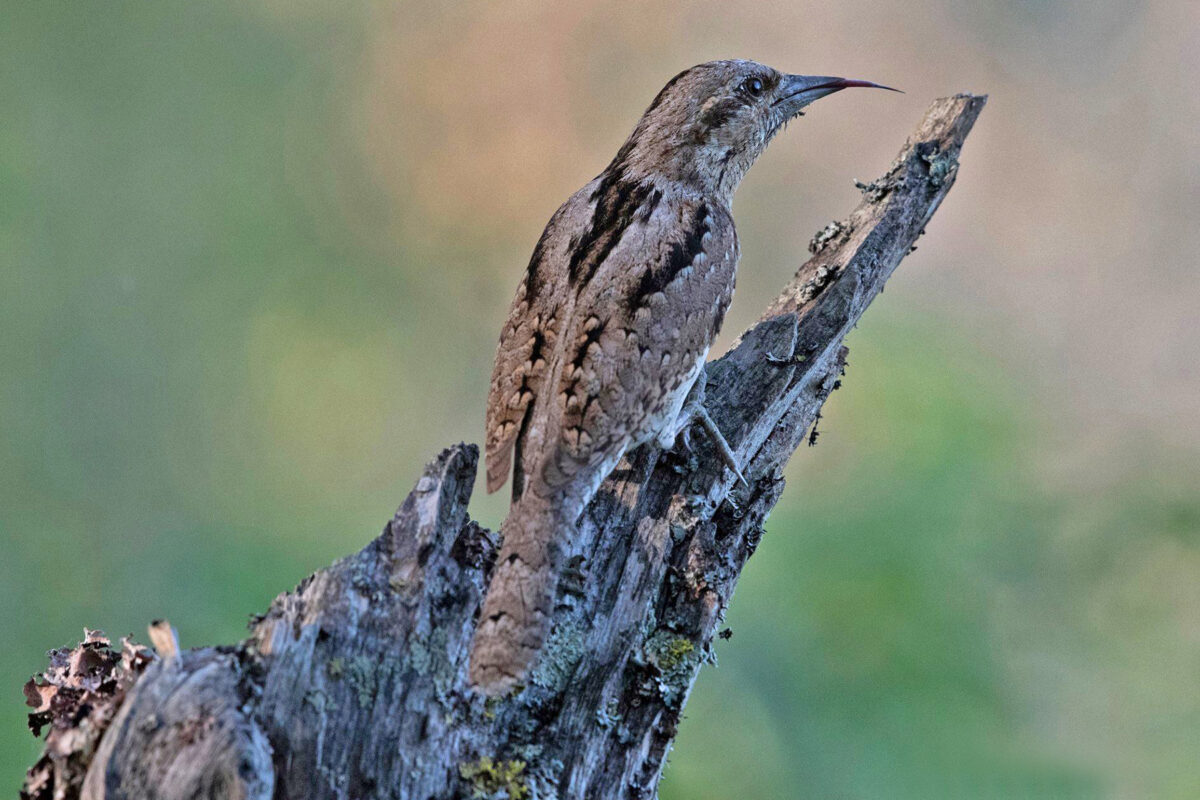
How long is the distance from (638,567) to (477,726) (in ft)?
2.52

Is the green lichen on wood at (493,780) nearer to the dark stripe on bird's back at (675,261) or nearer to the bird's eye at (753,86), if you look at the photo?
the dark stripe on bird's back at (675,261)

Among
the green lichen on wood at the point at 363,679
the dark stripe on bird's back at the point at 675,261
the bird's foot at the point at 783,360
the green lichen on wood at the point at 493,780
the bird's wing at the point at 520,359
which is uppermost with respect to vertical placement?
the bird's foot at the point at 783,360

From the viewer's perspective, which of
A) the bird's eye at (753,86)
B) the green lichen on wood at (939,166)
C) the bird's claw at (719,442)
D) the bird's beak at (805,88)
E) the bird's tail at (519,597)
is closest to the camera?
the bird's tail at (519,597)

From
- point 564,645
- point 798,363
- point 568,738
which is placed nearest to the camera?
point 568,738

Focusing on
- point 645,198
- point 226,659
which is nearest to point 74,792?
point 226,659

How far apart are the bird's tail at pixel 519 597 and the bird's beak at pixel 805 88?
2345 mm

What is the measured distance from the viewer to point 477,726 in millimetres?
2656

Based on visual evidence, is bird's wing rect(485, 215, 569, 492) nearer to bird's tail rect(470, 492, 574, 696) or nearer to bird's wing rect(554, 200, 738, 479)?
bird's wing rect(554, 200, 738, 479)

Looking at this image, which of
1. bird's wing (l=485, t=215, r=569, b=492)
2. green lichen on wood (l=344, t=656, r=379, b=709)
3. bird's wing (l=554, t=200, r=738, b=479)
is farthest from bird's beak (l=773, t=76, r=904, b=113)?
green lichen on wood (l=344, t=656, r=379, b=709)

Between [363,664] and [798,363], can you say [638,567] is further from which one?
[798,363]

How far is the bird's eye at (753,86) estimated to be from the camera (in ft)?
13.5

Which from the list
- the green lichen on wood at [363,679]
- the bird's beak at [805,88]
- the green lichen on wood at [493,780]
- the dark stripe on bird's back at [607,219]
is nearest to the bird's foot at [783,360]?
the dark stripe on bird's back at [607,219]

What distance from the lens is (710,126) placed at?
156 inches

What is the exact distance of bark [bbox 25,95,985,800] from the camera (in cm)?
224
